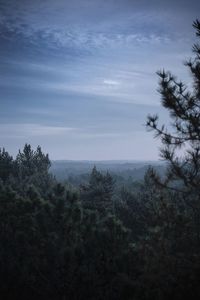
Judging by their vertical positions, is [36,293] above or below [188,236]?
below

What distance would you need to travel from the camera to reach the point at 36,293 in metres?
16.1

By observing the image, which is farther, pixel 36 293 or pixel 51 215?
pixel 51 215

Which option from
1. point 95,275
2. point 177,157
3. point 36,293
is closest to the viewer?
point 177,157

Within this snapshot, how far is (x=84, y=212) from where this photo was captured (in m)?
20.9

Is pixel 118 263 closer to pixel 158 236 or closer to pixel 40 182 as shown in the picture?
pixel 158 236

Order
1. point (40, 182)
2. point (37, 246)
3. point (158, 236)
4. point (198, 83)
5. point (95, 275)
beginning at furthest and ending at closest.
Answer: point (40, 182) → point (37, 246) → point (95, 275) → point (158, 236) → point (198, 83)

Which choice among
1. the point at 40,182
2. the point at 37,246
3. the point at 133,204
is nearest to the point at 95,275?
the point at 37,246

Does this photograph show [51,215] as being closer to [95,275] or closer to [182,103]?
[95,275]

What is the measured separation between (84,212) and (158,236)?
11.6 meters

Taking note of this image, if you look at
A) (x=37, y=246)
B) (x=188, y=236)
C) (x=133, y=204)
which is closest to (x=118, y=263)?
(x=37, y=246)

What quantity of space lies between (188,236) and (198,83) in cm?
432

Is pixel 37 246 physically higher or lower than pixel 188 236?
lower

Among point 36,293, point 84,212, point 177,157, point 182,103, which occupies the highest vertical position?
point 182,103

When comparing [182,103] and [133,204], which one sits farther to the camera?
[133,204]
